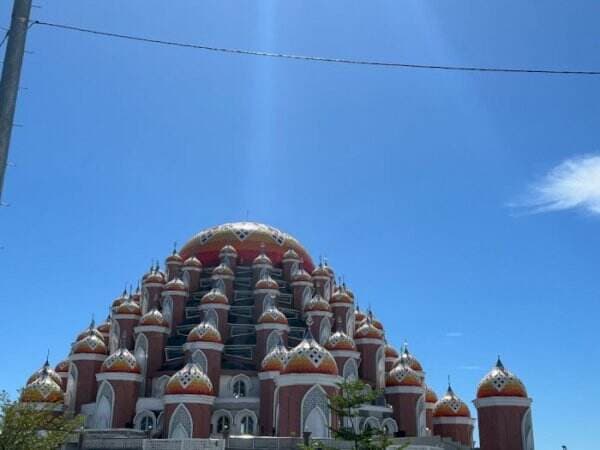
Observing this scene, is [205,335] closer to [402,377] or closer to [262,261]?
[262,261]

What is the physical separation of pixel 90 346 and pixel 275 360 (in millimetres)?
12127

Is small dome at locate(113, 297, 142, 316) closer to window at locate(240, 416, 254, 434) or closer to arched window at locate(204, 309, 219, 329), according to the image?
arched window at locate(204, 309, 219, 329)

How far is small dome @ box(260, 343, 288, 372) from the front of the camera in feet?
116

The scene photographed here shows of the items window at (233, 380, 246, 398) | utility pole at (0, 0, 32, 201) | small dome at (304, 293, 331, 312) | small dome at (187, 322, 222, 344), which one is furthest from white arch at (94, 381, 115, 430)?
utility pole at (0, 0, 32, 201)

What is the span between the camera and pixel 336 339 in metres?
38.8

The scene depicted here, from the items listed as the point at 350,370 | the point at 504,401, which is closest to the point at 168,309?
the point at 350,370

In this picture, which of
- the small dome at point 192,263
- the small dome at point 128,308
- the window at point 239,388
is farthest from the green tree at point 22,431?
the small dome at point 192,263

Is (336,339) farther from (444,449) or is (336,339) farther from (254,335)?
(444,449)

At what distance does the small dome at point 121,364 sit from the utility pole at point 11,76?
97.1 ft

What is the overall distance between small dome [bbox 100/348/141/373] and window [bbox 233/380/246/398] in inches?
219

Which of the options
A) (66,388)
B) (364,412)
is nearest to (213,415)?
(364,412)

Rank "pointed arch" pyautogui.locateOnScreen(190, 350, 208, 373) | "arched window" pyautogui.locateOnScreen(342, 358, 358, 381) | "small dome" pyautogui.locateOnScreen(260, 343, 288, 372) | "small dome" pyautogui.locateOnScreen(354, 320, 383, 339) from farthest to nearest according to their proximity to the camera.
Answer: "small dome" pyautogui.locateOnScreen(354, 320, 383, 339), "arched window" pyautogui.locateOnScreen(342, 358, 358, 381), "pointed arch" pyautogui.locateOnScreen(190, 350, 208, 373), "small dome" pyautogui.locateOnScreen(260, 343, 288, 372)

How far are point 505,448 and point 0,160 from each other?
29387 mm

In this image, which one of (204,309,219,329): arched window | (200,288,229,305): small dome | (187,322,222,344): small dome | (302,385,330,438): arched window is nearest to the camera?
(302,385,330,438): arched window
